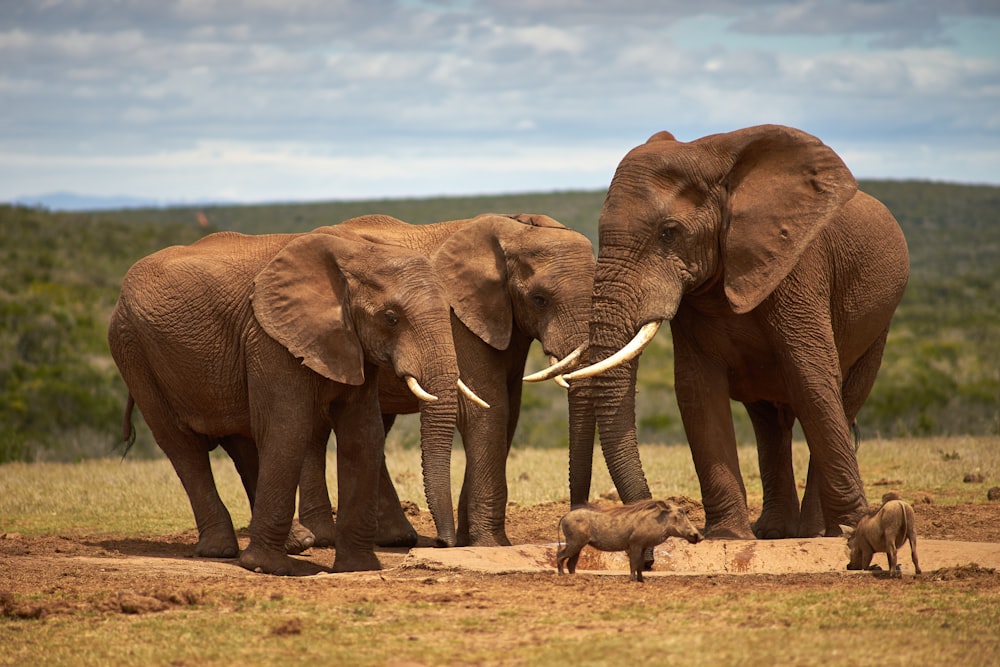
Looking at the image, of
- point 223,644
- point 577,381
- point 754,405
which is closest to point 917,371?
point 754,405

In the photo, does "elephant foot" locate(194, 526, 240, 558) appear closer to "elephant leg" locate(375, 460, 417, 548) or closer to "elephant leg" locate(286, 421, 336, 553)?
"elephant leg" locate(286, 421, 336, 553)

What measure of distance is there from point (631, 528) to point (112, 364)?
23615mm

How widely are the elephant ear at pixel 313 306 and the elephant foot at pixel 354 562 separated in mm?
1462

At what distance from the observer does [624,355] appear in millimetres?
10055

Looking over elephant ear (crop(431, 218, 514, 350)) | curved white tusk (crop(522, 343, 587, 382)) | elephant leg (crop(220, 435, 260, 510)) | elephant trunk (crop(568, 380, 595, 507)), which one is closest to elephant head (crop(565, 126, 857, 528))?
curved white tusk (crop(522, 343, 587, 382))

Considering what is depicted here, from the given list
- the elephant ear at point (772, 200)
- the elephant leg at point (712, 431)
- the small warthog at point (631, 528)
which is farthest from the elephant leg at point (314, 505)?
the elephant ear at point (772, 200)

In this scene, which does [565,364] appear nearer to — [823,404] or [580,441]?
[580,441]

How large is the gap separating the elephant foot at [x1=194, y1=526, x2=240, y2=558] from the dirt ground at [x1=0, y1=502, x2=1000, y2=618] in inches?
7.4

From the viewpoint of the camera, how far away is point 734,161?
1052 centimetres

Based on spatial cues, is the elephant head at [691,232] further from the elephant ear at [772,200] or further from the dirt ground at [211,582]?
the dirt ground at [211,582]

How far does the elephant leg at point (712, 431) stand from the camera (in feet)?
36.4

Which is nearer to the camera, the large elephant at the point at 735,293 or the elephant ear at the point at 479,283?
the large elephant at the point at 735,293

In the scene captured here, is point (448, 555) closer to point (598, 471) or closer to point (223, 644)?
point (223, 644)

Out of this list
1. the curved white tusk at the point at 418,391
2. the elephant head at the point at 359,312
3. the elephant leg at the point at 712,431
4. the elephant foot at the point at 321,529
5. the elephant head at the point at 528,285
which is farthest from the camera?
the elephant foot at the point at 321,529
